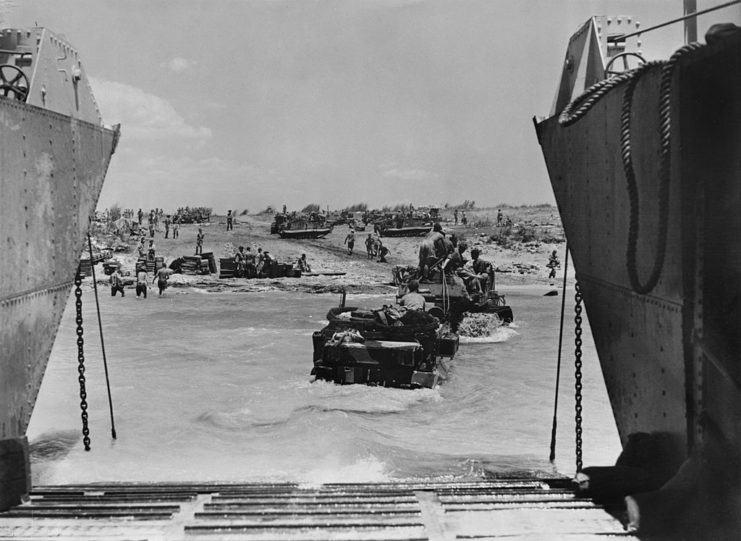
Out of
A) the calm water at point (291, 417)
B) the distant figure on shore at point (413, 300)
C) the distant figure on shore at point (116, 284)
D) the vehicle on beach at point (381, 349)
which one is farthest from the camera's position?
the distant figure on shore at point (116, 284)

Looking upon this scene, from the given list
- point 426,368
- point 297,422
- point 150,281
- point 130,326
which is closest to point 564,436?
point 426,368

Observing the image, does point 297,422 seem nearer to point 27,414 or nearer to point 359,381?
point 359,381

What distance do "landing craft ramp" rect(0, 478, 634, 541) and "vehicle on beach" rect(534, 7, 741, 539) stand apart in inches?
15.2

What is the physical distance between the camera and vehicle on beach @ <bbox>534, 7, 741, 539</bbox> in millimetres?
3842

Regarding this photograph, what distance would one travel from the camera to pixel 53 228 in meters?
6.39

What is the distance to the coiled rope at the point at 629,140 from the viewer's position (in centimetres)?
397

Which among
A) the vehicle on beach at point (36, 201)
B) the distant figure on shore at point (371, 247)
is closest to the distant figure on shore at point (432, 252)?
the vehicle on beach at point (36, 201)

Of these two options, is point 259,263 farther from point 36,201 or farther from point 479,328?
point 36,201

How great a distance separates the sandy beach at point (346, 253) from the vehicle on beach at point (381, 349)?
19.5 meters

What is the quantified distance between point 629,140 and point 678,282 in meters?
0.83

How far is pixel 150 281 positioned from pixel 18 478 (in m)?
33.8

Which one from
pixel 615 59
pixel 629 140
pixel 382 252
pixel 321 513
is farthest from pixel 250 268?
pixel 629 140

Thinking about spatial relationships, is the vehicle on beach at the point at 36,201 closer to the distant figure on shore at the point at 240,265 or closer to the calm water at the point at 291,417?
the calm water at the point at 291,417

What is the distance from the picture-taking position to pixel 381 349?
516 inches
